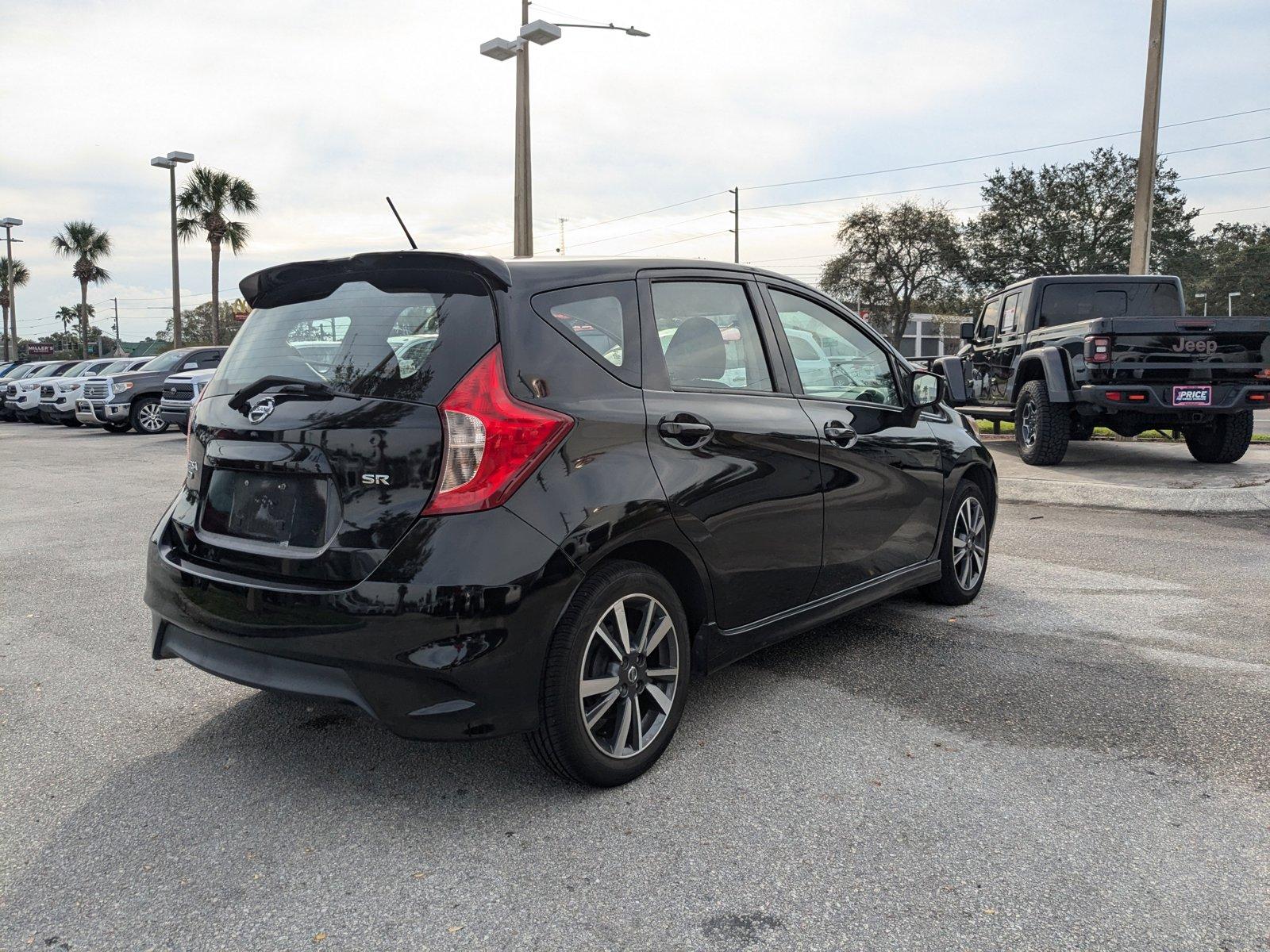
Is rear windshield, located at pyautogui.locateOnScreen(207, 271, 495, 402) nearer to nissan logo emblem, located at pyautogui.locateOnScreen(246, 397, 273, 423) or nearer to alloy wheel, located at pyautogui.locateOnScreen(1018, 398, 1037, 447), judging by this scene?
nissan logo emblem, located at pyautogui.locateOnScreen(246, 397, 273, 423)

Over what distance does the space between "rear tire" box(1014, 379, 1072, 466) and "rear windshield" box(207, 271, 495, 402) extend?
899 centimetres

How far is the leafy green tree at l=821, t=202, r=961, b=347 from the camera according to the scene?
173 feet

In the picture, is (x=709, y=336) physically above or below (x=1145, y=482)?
above

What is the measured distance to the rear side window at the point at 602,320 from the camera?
3.14m

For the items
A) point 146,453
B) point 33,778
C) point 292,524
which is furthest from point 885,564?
point 146,453

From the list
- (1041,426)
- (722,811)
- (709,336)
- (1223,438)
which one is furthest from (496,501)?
(1223,438)

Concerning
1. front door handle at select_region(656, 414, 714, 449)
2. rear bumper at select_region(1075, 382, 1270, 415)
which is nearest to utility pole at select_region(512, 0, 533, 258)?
rear bumper at select_region(1075, 382, 1270, 415)

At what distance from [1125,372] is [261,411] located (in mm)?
9016

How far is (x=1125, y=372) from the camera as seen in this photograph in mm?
9859

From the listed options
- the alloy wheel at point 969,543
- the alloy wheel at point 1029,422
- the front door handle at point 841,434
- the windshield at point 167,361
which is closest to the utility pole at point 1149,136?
the alloy wheel at point 1029,422

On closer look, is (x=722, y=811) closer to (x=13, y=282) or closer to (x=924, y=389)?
(x=924, y=389)

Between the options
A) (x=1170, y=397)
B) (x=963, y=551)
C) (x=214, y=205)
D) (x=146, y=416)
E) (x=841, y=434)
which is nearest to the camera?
(x=841, y=434)

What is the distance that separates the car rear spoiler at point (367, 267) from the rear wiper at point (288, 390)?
0.40 meters

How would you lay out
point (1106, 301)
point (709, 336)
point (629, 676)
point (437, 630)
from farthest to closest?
point (1106, 301) < point (709, 336) < point (629, 676) < point (437, 630)
